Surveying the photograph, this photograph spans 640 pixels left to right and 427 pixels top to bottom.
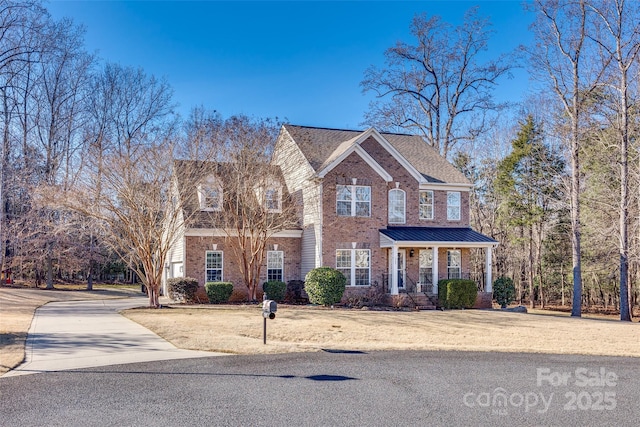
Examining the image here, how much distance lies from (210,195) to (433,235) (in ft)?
33.1

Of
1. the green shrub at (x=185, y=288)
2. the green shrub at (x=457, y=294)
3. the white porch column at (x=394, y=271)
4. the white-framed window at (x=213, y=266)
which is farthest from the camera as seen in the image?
the white-framed window at (x=213, y=266)

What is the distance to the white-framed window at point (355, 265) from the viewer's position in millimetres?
23984

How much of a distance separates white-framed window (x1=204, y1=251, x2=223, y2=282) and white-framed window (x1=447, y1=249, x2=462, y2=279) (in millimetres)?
10725

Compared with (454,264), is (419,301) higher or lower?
lower

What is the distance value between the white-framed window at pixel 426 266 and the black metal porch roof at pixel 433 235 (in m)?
1.04

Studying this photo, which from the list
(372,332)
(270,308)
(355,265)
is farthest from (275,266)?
(270,308)

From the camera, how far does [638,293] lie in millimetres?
34156

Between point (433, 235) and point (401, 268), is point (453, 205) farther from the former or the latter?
point (401, 268)

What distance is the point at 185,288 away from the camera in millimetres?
22750

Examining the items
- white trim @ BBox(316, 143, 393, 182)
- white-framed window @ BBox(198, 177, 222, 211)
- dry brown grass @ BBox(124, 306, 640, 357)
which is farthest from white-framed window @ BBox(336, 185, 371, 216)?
white-framed window @ BBox(198, 177, 222, 211)

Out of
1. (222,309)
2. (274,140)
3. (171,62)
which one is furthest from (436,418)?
A: (171,62)

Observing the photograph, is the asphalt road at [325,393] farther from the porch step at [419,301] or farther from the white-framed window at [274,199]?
the white-framed window at [274,199]

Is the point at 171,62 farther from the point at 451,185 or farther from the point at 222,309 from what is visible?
the point at 451,185

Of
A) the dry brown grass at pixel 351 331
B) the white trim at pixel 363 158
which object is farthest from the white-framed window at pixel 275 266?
the white trim at pixel 363 158
